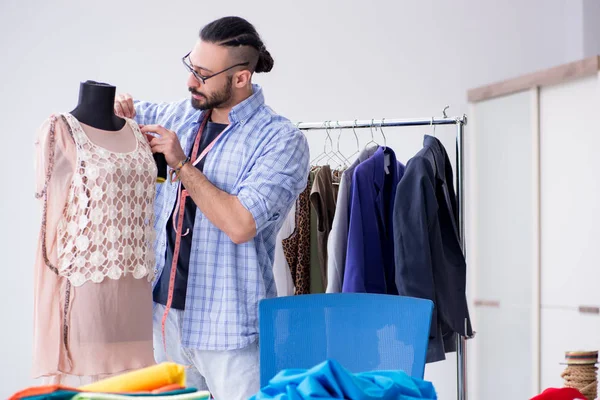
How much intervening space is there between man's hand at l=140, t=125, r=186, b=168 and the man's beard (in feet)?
0.84

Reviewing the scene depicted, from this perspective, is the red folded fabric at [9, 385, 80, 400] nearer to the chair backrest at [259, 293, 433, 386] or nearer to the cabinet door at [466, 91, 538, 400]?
the chair backrest at [259, 293, 433, 386]

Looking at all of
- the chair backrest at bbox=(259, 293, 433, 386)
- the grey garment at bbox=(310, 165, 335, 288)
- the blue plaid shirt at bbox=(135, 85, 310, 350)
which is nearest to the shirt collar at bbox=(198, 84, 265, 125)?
the blue plaid shirt at bbox=(135, 85, 310, 350)

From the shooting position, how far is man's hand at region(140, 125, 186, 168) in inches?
81.4

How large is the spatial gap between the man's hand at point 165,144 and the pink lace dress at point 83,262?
7.0 inches

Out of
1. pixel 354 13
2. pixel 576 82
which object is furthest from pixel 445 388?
pixel 354 13

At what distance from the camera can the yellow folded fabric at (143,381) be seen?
1021 millimetres

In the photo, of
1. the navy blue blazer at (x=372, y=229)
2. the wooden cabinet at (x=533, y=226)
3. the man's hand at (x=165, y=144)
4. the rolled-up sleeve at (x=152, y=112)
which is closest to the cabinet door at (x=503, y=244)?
the wooden cabinet at (x=533, y=226)

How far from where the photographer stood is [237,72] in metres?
2.35

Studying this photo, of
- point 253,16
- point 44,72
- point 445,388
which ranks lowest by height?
point 445,388

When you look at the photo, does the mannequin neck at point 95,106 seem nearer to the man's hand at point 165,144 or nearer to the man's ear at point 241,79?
the man's hand at point 165,144

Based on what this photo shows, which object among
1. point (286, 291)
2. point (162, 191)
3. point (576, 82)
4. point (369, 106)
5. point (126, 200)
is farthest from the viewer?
point (369, 106)

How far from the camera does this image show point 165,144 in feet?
6.79

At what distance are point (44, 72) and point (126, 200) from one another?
2.61 meters

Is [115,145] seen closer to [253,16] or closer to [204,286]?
[204,286]
